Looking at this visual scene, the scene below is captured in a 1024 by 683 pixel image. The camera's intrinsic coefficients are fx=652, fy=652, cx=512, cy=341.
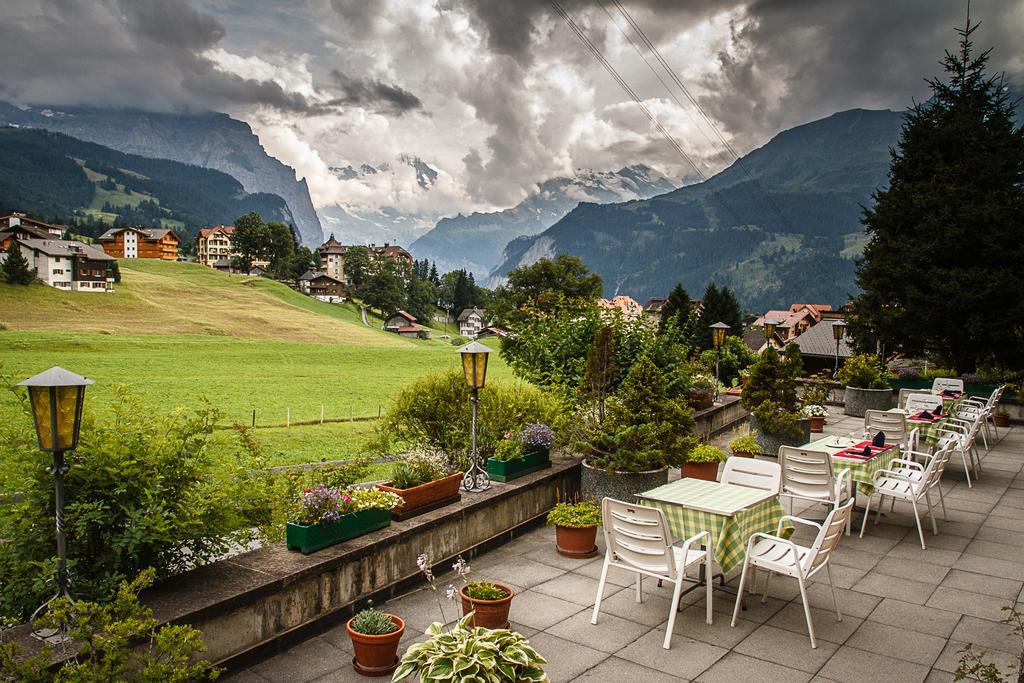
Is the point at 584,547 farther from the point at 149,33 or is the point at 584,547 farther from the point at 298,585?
the point at 149,33

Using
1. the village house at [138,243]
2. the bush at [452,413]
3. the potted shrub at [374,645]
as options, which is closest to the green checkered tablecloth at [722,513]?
the potted shrub at [374,645]

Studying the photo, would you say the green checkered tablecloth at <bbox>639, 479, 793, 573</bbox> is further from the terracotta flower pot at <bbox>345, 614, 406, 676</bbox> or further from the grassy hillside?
the grassy hillside

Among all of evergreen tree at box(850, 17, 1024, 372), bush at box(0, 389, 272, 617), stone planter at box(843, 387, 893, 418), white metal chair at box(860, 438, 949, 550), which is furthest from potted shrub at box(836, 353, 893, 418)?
bush at box(0, 389, 272, 617)

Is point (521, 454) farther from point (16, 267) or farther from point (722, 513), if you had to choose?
A: point (16, 267)

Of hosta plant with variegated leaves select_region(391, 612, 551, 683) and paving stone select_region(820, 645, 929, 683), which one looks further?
paving stone select_region(820, 645, 929, 683)

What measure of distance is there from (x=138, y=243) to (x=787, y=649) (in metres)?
108

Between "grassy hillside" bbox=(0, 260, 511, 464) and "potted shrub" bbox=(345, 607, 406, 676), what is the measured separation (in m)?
2.22

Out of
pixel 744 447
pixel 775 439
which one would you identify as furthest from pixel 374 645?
pixel 775 439

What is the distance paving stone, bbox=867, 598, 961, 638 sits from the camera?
4.85m

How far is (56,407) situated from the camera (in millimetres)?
3324

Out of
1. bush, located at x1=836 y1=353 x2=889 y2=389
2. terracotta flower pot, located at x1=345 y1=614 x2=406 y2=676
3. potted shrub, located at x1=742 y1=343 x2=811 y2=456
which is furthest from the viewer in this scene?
bush, located at x1=836 y1=353 x2=889 y2=389

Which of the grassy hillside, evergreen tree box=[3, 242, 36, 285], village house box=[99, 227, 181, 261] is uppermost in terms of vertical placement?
village house box=[99, 227, 181, 261]

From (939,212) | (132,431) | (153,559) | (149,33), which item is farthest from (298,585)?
(149,33)

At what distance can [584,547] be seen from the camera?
6328 mm
